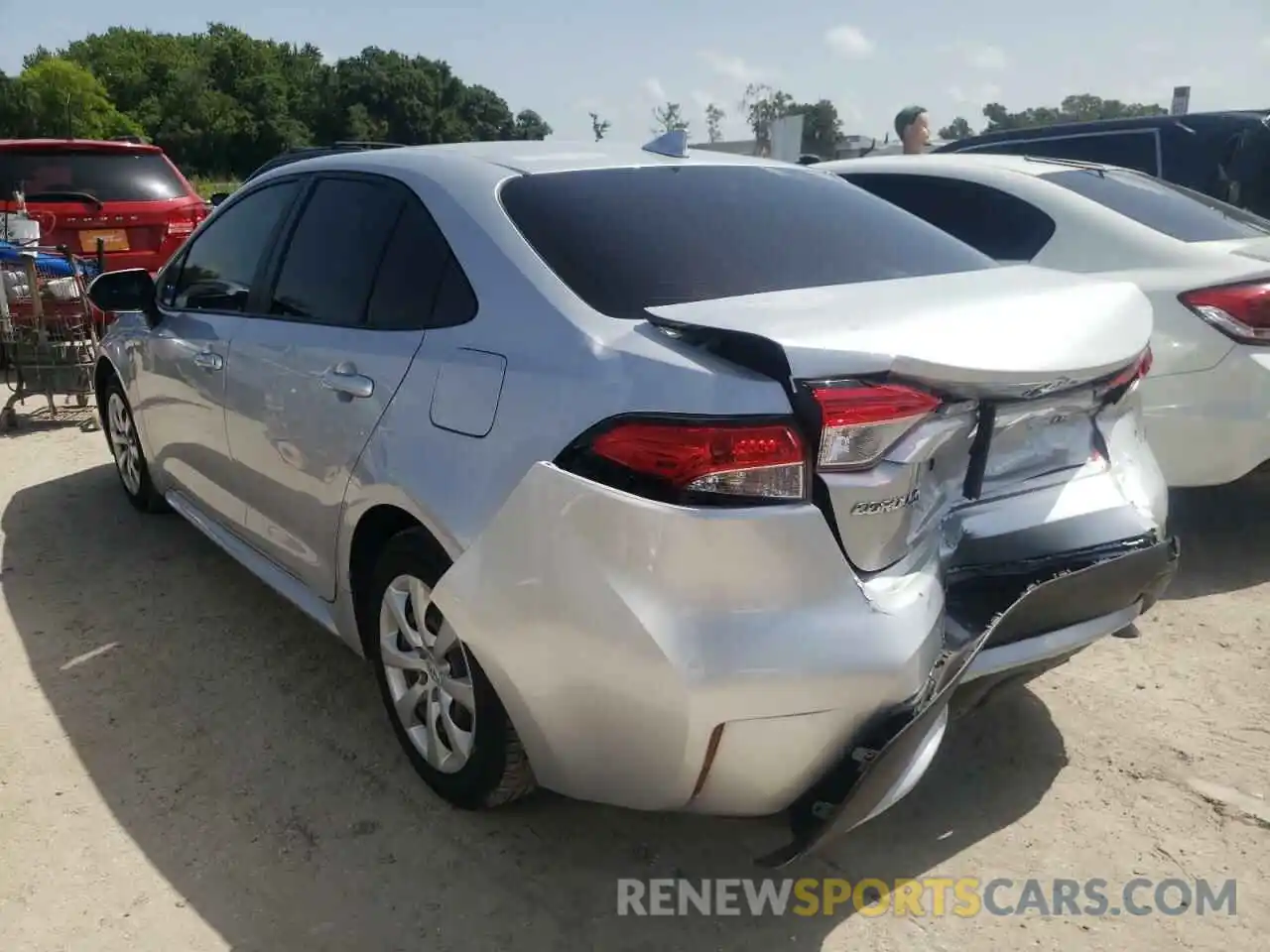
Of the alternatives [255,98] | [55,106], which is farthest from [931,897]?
[255,98]

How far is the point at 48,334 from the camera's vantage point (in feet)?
21.2

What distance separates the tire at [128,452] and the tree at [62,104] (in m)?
55.1

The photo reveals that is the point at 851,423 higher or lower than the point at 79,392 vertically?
higher

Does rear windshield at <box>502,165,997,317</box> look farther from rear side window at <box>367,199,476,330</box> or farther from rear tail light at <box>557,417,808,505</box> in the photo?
rear tail light at <box>557,417,808,505</box>

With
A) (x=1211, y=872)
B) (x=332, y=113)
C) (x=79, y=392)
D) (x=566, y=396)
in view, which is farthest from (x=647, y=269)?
(x=332, y=113)

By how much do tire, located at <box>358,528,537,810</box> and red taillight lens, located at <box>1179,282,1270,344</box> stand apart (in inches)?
123

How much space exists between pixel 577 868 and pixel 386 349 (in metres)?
1.39

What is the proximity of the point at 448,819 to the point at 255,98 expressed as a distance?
76.1m

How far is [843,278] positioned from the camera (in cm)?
250

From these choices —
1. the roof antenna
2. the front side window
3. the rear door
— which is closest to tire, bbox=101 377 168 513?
the front side window

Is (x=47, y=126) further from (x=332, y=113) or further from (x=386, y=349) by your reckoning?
(x=386, y=349)

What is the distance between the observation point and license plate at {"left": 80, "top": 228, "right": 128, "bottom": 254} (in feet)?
27.1

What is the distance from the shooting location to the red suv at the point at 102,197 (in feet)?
27.1

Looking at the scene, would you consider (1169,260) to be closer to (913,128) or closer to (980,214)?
(980,214)
